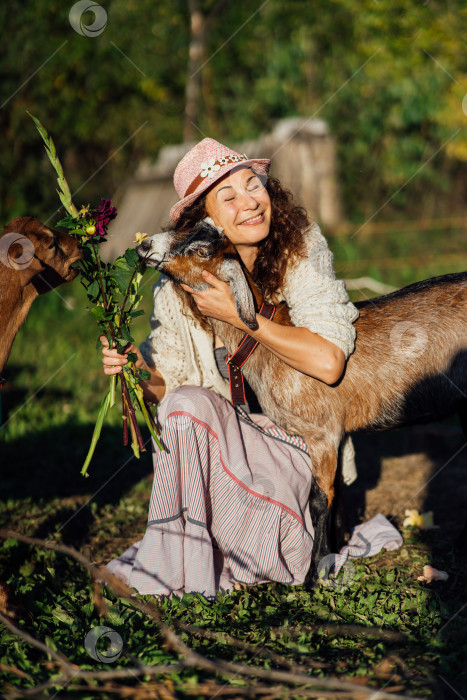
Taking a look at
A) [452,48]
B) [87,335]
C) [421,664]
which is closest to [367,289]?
[87,335]

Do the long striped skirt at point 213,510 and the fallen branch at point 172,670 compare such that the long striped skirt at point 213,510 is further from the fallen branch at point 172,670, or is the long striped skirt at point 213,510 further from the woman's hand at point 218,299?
the fallen branch at point 172,670

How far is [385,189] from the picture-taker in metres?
12.9

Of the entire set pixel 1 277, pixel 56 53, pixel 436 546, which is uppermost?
pixel 56 53

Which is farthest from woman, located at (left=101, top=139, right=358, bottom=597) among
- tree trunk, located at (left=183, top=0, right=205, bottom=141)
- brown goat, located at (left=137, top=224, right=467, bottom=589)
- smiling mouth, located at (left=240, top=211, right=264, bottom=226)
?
tree trunk, located at (left=183, top=0, right=205, bottom=141)

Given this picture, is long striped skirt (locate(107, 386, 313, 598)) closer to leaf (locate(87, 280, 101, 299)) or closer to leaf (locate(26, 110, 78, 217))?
leaf (locate(87, 280, 101, 299))

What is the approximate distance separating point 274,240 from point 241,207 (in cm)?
21

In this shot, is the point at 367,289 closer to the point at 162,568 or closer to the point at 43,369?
the point at 43,369

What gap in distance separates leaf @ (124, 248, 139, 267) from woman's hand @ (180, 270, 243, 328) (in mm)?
205

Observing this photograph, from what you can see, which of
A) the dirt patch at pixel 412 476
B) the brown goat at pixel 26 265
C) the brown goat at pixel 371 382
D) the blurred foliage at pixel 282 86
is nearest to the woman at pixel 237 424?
the brown goat at pixel 371 382

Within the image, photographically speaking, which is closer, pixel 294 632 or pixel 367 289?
pixel 294 632

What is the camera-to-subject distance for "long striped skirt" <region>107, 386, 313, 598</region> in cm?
276

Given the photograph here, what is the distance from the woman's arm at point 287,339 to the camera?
261 centimetres

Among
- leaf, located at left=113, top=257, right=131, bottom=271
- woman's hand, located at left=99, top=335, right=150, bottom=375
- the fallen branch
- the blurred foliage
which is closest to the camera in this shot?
the fallen branch

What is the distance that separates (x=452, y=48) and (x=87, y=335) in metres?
7.02
